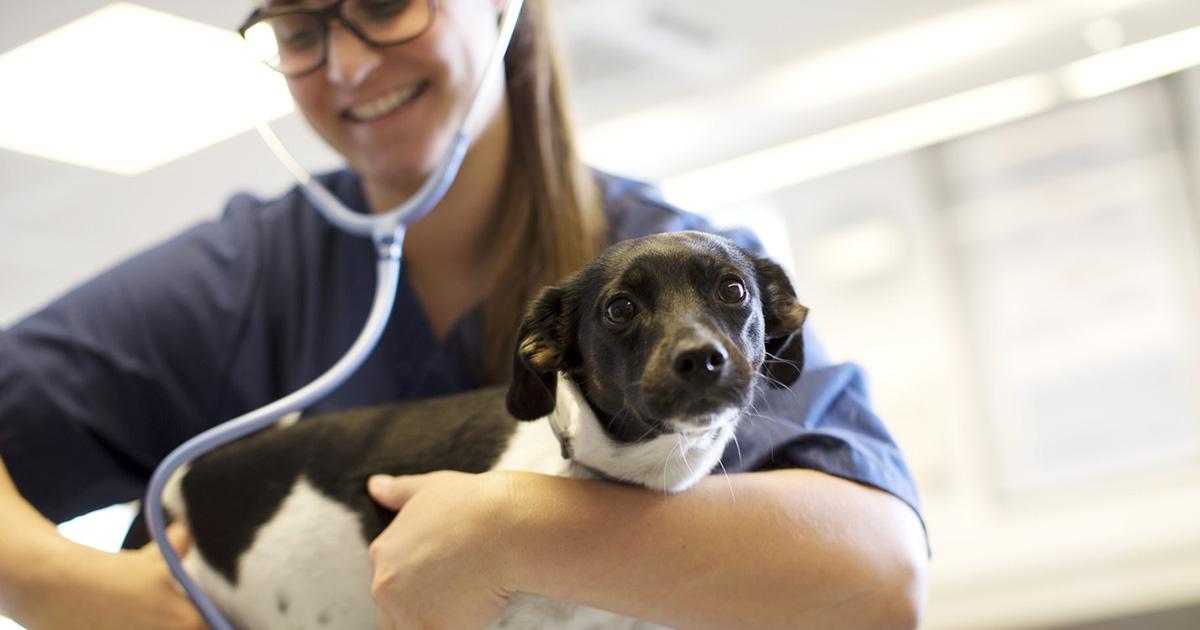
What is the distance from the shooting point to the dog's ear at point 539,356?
77 centimetres

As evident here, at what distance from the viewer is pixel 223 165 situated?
1707 mm

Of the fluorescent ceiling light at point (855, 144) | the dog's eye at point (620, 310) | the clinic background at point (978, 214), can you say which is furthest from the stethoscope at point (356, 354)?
the fluorescent ceiling light at point (855, 144)

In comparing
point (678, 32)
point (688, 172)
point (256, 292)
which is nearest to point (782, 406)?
point (256, 292)

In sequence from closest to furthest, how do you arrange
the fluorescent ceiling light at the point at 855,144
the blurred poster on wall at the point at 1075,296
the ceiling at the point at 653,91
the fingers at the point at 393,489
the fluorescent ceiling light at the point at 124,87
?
the fingers at the point at 393,489
the fluorescent ceiling light at the point at 124,87
the ceiling at the point at 653,91
the fluorescent ceiling light at the point at 855,144
the blurred poster on wall at the point at 1075,296

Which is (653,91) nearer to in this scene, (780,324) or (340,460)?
(340,460)

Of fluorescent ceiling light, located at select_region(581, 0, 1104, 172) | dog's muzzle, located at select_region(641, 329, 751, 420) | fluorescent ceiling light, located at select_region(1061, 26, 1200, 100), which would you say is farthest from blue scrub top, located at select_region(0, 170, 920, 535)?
fluorescent ceiling light, located at select_region(581, 0, 1104, 172)

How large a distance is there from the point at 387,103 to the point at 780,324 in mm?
486

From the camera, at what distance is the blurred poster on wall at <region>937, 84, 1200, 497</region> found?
371 cm

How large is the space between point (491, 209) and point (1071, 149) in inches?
128

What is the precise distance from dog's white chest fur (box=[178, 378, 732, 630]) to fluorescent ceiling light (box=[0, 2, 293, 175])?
0.49 metres

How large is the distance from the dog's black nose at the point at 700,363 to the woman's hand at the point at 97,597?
1.92ft

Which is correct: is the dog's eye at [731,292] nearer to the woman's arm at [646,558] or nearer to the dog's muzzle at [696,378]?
the dog's muzzle at [696,378]

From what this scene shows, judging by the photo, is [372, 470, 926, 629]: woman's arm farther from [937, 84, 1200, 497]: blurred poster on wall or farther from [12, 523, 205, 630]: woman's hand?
[937, 84, 1200, 497]: blurred poster on wall

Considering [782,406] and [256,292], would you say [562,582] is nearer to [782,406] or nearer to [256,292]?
[782,406]
